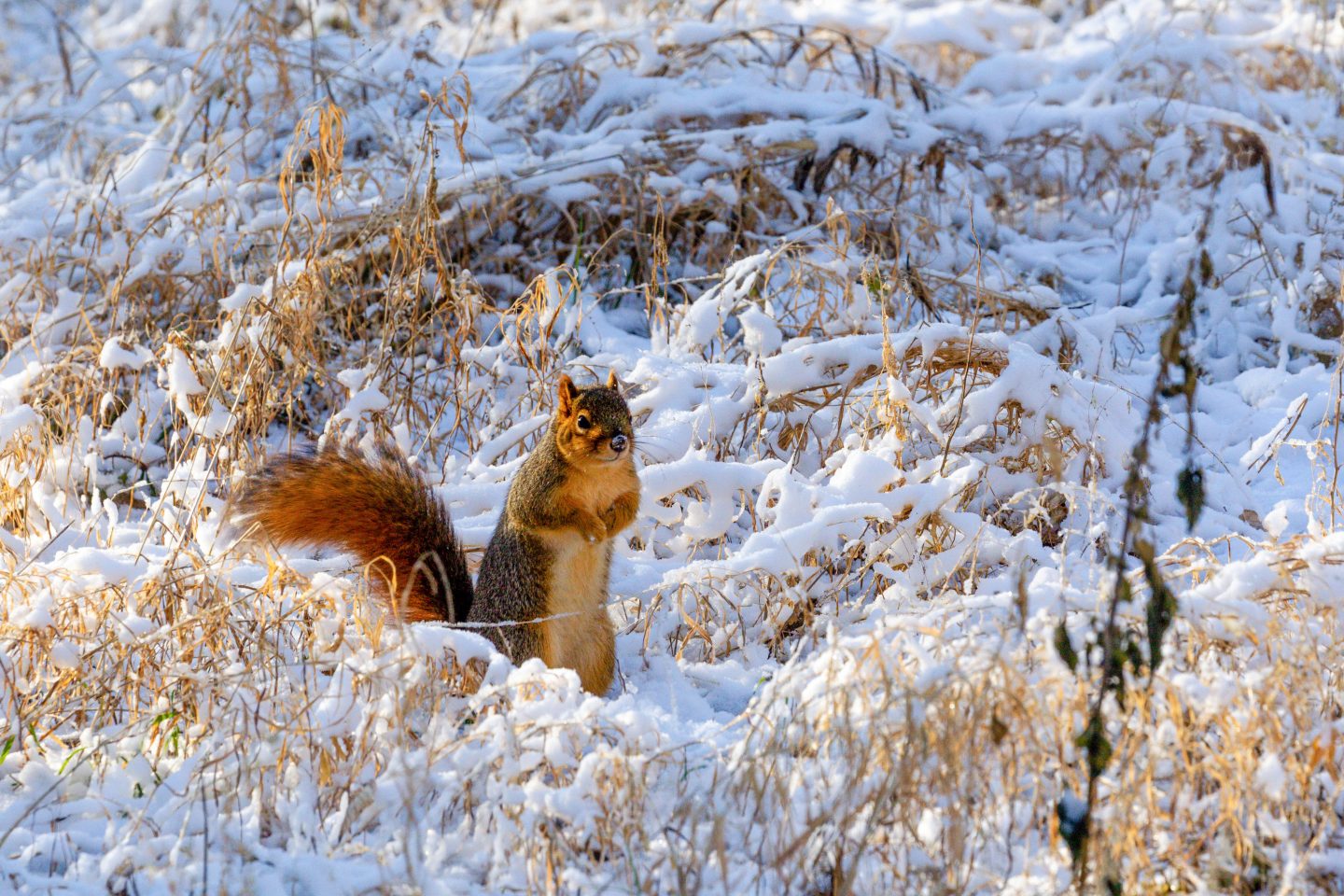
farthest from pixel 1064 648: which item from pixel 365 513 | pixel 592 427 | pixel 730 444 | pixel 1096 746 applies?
pixel 730 444

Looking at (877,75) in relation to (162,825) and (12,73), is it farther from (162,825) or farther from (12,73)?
(12,73)

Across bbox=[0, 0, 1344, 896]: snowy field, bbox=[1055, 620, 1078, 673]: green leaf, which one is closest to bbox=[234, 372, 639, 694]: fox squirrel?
bbox=[0, 0, 1344, 896]: snowy field

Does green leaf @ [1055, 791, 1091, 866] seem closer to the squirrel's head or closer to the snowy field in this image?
the snowy field

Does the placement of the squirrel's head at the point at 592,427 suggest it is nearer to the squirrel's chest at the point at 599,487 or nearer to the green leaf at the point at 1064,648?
the squirrel's chest at the point at 599,487

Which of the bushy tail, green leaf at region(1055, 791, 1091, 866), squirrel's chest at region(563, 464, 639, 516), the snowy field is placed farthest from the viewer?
squirrel's chest at region(563, 464, 639, 516)

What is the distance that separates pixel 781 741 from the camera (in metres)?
2.07

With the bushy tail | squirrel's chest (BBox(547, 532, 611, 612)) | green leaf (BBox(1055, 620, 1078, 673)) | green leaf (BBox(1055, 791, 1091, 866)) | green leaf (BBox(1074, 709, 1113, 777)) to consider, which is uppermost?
green leaf (BBox(1055, 620, 1078, 673))

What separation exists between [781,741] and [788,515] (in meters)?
1.08

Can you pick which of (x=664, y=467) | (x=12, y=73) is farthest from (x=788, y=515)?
(x=12, y=73)

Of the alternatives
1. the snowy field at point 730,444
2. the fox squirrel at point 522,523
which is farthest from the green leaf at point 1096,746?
the fox squirrel at point 522,523

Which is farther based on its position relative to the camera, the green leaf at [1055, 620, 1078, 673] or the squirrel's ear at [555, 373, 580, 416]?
the squirrel's ear at [555, 373, 580, 416]

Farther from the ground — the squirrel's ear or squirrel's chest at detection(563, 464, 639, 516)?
the squirrel's ear

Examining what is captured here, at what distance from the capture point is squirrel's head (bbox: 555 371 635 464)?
9.78ft

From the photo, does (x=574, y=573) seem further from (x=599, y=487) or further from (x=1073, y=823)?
(x=1073, y=823)
